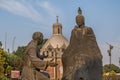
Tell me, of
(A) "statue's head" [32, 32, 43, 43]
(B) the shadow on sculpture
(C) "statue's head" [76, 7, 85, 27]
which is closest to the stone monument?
(C) "statue's head" [76, 7, 85, 27]

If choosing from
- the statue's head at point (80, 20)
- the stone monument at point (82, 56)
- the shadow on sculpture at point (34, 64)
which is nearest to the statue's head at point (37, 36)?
the shadow on sculpture at point (34, 64)

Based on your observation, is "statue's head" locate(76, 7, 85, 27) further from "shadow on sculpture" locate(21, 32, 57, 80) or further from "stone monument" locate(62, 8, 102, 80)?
"shadow on sculpture" locate(21, 32, 57, 80)

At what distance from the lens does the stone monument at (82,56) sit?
13.6 metres

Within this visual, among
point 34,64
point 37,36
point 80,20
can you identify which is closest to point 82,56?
point 80,20

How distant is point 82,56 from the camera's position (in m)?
13.8

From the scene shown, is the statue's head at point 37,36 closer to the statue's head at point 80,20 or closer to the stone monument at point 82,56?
the stone monument at point 82,56

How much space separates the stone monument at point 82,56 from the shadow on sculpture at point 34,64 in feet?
3.89

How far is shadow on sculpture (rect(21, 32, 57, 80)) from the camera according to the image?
1265cm

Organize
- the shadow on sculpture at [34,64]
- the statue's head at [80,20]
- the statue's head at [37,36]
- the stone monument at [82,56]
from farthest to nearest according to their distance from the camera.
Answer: the statue's head at [80,20], the stone monument at [82,56], the statue's head at [37,36], the shadow on sculpture at [34,64]

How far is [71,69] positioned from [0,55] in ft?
182

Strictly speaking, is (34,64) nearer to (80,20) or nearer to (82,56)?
(82,56)

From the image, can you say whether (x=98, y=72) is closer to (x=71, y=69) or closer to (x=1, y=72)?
(x=71, y=69)

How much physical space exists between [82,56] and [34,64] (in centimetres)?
186

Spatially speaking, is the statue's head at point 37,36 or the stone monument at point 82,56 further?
the stone monument at point 82,56
